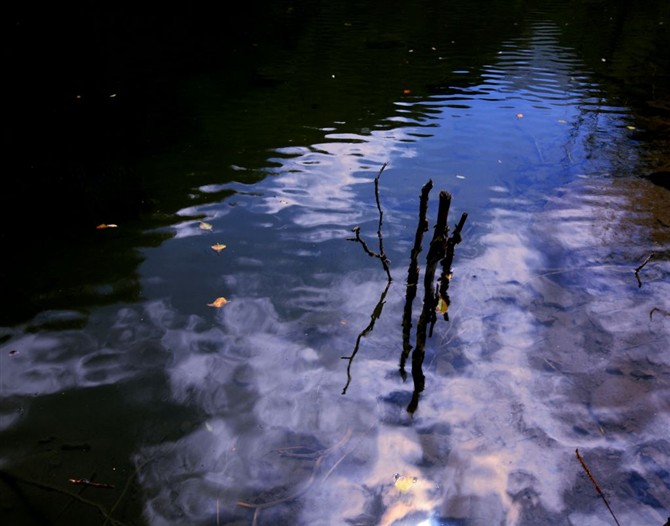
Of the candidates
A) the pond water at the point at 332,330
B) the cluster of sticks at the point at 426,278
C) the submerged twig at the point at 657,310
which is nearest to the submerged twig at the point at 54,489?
the pond water at the point at 332,330

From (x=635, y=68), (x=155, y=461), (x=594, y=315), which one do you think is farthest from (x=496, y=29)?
(x=155, y=461)

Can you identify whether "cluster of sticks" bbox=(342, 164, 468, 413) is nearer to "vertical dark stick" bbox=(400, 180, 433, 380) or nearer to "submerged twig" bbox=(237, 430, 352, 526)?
"vertical dark stick" bbox=(400, 180, 433, 380)

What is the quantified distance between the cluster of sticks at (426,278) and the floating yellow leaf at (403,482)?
48cm

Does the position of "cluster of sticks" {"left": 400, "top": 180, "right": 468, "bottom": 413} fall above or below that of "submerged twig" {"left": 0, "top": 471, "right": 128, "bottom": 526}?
above

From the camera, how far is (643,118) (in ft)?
27.8

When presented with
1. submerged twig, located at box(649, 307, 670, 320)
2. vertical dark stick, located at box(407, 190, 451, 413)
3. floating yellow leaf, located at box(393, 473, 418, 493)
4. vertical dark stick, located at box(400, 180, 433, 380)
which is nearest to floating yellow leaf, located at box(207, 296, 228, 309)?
vertical dark stick, located at box(400, 180, 433, 380)

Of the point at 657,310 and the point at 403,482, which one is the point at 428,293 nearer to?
the point at 403,482

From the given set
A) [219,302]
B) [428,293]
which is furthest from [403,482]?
[219,302]

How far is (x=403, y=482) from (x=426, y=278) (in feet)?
3.95

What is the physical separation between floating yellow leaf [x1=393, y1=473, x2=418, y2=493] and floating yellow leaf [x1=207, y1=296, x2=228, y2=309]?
6.57ft

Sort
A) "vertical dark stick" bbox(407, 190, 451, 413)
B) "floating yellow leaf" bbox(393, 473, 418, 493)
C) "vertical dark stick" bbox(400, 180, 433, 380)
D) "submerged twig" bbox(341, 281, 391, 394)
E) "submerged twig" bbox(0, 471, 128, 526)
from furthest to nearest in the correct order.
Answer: "submerged twig" bbox(341, 281, 391, 394) < "vertical dark stick" bbox(400, 180, 433, 380) < "vertical dark stick" bbox(407, 190, 451, 413) < "floating yellow leaf" bbox(393, 473, 418, 493) < "submerged twig" bbox(0, 471, 128, 526)

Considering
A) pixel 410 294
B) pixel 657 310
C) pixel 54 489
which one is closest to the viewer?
pixel 54 489

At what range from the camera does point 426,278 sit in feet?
9.75

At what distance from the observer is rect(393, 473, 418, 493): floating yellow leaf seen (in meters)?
2.63
